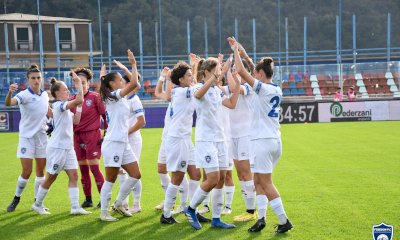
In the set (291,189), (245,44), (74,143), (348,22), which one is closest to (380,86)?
(245,44)

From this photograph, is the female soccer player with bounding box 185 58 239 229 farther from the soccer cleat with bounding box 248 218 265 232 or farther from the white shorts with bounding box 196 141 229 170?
the soccer cleat with bounding box 248 218 265 232

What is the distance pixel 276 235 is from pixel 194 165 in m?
1.73

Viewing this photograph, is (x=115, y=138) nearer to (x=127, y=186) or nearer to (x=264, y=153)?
(x=127, y=186)

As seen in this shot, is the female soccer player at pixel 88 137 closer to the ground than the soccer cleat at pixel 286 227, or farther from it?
farther from it

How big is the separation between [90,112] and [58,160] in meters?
1.22

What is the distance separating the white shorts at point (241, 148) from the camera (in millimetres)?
8453

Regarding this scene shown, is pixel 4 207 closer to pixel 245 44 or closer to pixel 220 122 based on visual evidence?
pixel 220 122

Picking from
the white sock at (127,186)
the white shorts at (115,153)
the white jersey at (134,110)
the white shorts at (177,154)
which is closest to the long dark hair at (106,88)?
the white shorts at (115,153)

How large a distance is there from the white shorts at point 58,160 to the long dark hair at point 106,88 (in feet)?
4.25

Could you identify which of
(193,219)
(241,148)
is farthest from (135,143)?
(193,219)

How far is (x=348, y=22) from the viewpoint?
64688 millimetres

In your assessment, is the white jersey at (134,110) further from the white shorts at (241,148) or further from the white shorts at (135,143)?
the white shorts at (241,148)

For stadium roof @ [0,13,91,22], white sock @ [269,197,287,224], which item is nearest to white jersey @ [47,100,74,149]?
white sock @ [269,197,287,224]

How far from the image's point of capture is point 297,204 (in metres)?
9.38
